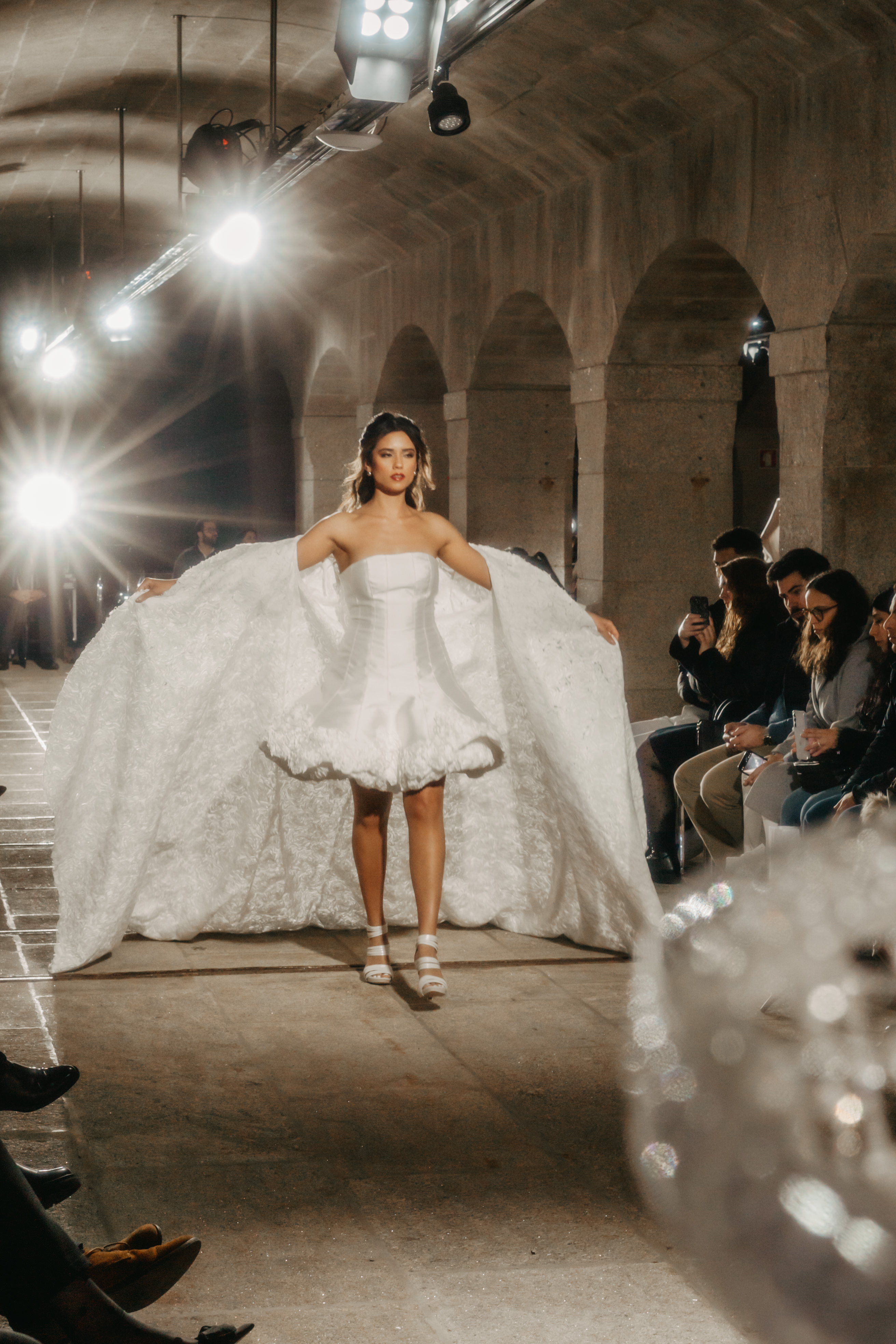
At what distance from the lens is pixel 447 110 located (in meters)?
6.97

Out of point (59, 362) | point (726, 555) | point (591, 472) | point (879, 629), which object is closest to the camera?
point (879, 629)

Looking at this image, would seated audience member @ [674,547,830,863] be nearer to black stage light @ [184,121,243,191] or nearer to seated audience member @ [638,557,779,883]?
seated audience member @ [638,557,779,883]

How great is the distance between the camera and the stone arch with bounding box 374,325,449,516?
15.0m

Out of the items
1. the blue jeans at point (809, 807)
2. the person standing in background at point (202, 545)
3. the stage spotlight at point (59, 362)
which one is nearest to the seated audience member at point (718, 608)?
the blue jeans at point (809, 807)

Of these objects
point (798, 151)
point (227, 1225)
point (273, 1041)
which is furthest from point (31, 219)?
point (227, 1225)

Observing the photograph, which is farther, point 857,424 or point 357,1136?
point 857,424

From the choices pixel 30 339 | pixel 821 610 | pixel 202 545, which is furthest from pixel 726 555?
pixel 30 339

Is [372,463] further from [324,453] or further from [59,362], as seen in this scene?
[59,362]

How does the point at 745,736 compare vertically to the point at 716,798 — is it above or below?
above

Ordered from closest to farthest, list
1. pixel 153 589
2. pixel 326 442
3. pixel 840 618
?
pixel 153 589 < pixel 840 618 < pixel 326 442

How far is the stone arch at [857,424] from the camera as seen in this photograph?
7.36 metres

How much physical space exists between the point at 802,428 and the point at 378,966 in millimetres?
3877

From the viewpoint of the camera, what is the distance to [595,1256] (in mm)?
3068

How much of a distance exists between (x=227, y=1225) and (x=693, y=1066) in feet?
4.89
